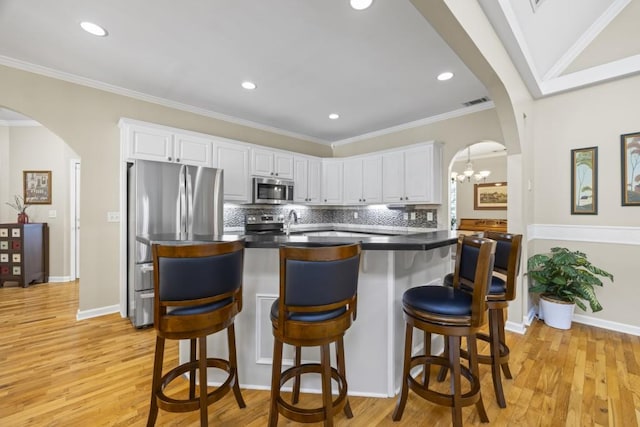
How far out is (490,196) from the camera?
304 inches

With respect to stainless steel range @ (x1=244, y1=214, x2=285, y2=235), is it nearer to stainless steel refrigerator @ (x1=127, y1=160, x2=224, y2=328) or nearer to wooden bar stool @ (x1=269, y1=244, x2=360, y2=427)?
stainless steel refrigerator @ (x1=127, y1=160, x2=224, y2=328)

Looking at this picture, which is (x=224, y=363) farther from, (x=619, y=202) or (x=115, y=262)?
(x=619, y=202)

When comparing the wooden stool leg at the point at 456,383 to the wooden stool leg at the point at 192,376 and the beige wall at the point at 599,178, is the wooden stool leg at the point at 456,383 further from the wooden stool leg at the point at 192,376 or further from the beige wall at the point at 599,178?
the beige wall at the point at 599,178

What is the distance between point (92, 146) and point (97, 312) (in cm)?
201

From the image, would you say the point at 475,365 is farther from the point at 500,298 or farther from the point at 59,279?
the point at 59,279

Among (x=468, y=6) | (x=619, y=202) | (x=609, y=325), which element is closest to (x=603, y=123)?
(x=619, y=202)

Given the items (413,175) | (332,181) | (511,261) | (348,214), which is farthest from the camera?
(348,214)

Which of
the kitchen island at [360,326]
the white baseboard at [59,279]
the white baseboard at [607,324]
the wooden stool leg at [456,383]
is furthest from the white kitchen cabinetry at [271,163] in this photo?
the white baseboard at [607,324]

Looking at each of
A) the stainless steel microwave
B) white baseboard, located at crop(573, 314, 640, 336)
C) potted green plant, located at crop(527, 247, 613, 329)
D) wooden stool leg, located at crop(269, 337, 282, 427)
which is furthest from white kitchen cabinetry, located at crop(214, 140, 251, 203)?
white baseboard, located at crop(573, 314, 640, 336)

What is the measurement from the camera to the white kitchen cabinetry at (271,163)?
429 cm

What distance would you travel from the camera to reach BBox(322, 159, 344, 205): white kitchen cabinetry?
5.27 metres

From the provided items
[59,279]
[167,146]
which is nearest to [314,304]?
[167,146]

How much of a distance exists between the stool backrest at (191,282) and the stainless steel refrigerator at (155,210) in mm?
1737

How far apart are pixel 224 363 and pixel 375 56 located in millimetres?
2899
